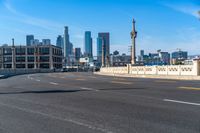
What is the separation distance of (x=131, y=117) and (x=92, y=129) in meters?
1.65

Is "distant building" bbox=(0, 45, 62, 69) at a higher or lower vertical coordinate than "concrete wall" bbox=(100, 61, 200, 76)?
higher

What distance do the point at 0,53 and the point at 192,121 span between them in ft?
514

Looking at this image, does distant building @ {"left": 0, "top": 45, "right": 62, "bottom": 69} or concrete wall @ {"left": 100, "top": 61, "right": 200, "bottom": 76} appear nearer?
concrete wall @ {"left": 100, "top": 61, "right": 200, "bottom": 76}

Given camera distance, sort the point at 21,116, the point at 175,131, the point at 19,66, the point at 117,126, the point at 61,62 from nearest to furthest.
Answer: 1. the point at 175,131
2. the point at 117,126
3. the point at 21,116
4. the point at 19,66
5. the point at 61,62

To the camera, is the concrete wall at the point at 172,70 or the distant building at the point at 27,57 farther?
the distant building at the point at 27,57

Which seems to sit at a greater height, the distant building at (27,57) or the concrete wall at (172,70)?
the distant building at (27,57)

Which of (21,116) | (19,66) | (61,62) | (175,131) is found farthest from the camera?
(61,62)

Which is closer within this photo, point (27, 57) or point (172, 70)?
point (172, 70)

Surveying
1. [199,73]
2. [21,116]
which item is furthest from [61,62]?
[21,116]

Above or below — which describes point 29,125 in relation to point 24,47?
below

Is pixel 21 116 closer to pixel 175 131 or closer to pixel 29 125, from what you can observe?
pixel 29 125

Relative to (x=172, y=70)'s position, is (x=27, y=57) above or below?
above

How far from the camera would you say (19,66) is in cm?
15438

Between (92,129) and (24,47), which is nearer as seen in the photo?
(92,129)
